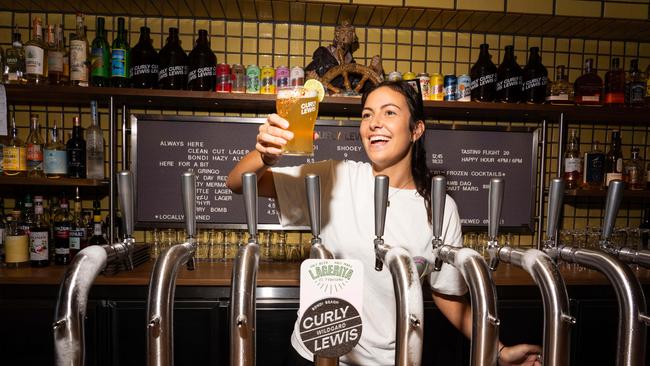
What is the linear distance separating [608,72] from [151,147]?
259 centimetres

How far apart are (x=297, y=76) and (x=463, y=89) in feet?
2.86

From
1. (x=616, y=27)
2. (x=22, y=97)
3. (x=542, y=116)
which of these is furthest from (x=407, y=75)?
(x=22, y=97)

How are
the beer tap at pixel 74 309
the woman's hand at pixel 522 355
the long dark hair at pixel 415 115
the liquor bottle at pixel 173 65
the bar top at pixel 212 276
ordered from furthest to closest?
the liquor bottle at pixel 173 65 → the bar top at pixel 212 276 → the long dark hair at pixel 415 115 → the woman's hand at pixel 522 355 → the beer tap at pixel 74 309

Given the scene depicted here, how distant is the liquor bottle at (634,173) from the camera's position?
227cm

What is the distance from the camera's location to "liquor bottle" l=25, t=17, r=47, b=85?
6.30 ft

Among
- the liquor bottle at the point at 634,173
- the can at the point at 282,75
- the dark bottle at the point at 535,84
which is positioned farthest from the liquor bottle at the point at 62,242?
the liquor bottle at the point at 634,173

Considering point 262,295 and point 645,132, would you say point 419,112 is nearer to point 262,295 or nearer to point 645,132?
point 262,295

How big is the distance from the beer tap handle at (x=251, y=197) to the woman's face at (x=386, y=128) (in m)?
0.65

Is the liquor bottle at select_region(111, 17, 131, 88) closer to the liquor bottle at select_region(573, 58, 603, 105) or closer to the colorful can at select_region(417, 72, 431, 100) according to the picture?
the colorful can at select_region(417, 72, 431, 100)

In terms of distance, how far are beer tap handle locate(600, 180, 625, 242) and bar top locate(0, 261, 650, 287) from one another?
1.39 metres

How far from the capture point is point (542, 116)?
2225mm

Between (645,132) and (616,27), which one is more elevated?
(616,27)

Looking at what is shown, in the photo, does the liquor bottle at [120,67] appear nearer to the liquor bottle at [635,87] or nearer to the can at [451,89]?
the can at [451,89]

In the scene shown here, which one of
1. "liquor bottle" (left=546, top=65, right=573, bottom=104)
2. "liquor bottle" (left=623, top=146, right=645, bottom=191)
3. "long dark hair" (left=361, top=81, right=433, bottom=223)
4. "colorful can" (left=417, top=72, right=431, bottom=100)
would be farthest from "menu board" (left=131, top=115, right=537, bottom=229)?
"long dark hair" (left=361, top=81, right=433, bottom=223)
